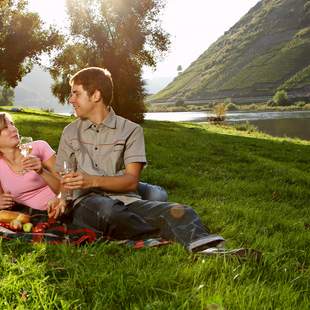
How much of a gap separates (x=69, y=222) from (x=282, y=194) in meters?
6.02

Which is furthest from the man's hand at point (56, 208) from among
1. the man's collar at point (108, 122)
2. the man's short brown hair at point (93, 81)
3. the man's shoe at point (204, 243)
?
the man's shoe at point (204, 243)

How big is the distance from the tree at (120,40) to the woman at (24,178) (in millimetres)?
36473

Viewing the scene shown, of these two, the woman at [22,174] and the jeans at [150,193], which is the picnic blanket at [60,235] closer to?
the woman at [22,174]

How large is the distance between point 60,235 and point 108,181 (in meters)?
0.90

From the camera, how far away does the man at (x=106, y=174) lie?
5.52 metres

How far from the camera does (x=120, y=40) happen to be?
146 ft

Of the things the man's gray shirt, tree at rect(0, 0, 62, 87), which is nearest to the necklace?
the man's gray shirt

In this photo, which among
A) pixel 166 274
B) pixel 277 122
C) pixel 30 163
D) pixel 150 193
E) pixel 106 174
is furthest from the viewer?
pixel 277 122

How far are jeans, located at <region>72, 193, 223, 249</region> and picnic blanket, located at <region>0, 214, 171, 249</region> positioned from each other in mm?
162

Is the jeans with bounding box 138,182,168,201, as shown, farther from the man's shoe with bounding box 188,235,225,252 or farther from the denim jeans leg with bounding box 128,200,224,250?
the man's shoe with bounding box 188,235,225,252

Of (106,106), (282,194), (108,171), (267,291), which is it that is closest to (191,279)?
(267,291)

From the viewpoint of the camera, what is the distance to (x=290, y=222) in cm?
748

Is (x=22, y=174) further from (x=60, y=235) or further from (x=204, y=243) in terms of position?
(x=204, y=243)

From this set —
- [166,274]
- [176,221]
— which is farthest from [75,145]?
[166,274]
